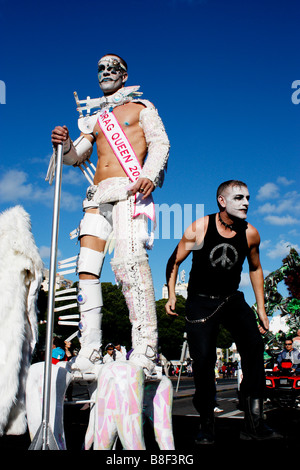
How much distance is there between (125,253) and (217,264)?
78 centimetres

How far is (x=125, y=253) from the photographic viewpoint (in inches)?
122

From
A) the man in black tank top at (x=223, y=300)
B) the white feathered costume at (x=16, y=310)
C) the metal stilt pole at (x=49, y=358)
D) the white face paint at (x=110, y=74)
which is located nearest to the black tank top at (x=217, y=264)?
the man in black tank top at (x=223, y=300)

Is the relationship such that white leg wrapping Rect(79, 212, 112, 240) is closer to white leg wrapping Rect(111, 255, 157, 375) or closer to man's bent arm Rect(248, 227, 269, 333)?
white leg wrapping Rect(111, 255, 157, 375)

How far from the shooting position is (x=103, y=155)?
3.62m

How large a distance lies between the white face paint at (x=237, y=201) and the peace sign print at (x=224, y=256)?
0.27 m

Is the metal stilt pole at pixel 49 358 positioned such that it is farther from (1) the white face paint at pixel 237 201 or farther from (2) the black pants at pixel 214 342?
(1) the white face paint at pixel 237 201

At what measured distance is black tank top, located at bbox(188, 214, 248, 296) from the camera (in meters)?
3.43

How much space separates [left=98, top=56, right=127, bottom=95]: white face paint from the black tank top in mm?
1458

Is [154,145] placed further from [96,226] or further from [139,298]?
[139,298]

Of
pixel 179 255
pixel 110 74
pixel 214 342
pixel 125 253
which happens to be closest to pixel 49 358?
pixel 125 253

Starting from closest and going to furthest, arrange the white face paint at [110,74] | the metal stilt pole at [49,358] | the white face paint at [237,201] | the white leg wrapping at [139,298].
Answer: the metal stilt pole at [49,358] < the white leg wrapping at [139,298] < the white face paint at [237,201] < the white face paint at [110,74]

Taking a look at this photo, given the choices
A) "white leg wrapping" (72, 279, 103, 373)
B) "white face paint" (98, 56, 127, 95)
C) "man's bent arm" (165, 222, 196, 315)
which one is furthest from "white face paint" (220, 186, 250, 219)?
"white face paint" (98, 56, 127, 95)

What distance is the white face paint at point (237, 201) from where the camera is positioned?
11.6 feet

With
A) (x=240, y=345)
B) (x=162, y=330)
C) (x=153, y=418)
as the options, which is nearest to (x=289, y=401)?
(x=240, y=345)
